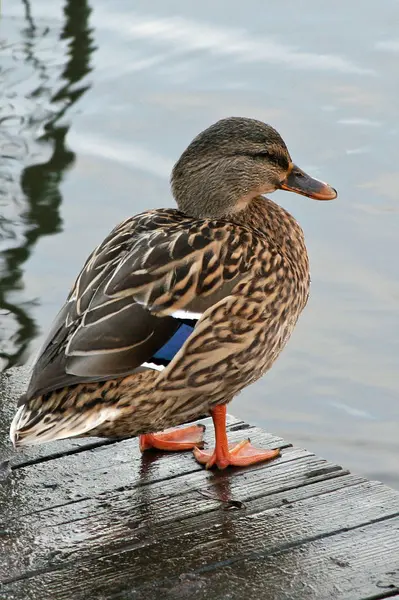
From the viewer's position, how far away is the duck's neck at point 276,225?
15.7ft

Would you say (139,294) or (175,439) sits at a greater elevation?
(139,294)

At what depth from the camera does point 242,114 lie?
9.02 m

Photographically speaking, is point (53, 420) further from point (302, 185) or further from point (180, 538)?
point (302, 185)

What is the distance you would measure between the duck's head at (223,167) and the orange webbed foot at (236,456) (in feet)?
2.69

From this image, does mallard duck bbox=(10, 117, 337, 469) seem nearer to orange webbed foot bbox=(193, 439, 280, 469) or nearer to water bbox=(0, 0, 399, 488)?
orange webbed foot bbox=(193, 439, 280, 469)

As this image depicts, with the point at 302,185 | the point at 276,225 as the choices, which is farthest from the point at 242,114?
the point at 276,225

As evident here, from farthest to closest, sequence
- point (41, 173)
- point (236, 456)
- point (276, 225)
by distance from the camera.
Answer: point (41, 173) < point (276, 225) < point (236, 456)

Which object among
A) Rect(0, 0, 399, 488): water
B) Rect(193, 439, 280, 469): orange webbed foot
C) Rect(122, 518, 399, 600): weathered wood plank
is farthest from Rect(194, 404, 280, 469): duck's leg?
Rect(0, 0, 399, 488): water

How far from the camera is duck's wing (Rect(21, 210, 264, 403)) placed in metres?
4.00

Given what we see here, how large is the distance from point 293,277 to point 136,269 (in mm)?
664

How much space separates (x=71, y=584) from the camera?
3.75 metres

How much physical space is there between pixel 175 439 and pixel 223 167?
958 millimetres

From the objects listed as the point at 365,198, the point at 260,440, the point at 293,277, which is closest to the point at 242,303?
the point at 293,277

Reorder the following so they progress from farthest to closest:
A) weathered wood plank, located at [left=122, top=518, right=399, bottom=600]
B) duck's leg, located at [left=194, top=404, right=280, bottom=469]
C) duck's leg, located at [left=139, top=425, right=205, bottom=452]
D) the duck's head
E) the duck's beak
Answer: the duck's beak < the duck's head < duck's leg, located at [left=139, top=425, right=205, bottom=452] < duck's leg, located at [left=194, top=404, right=280, bottom=469] < weathered wood plank, located at [left=122, top=518, right=399, bottom=600]
